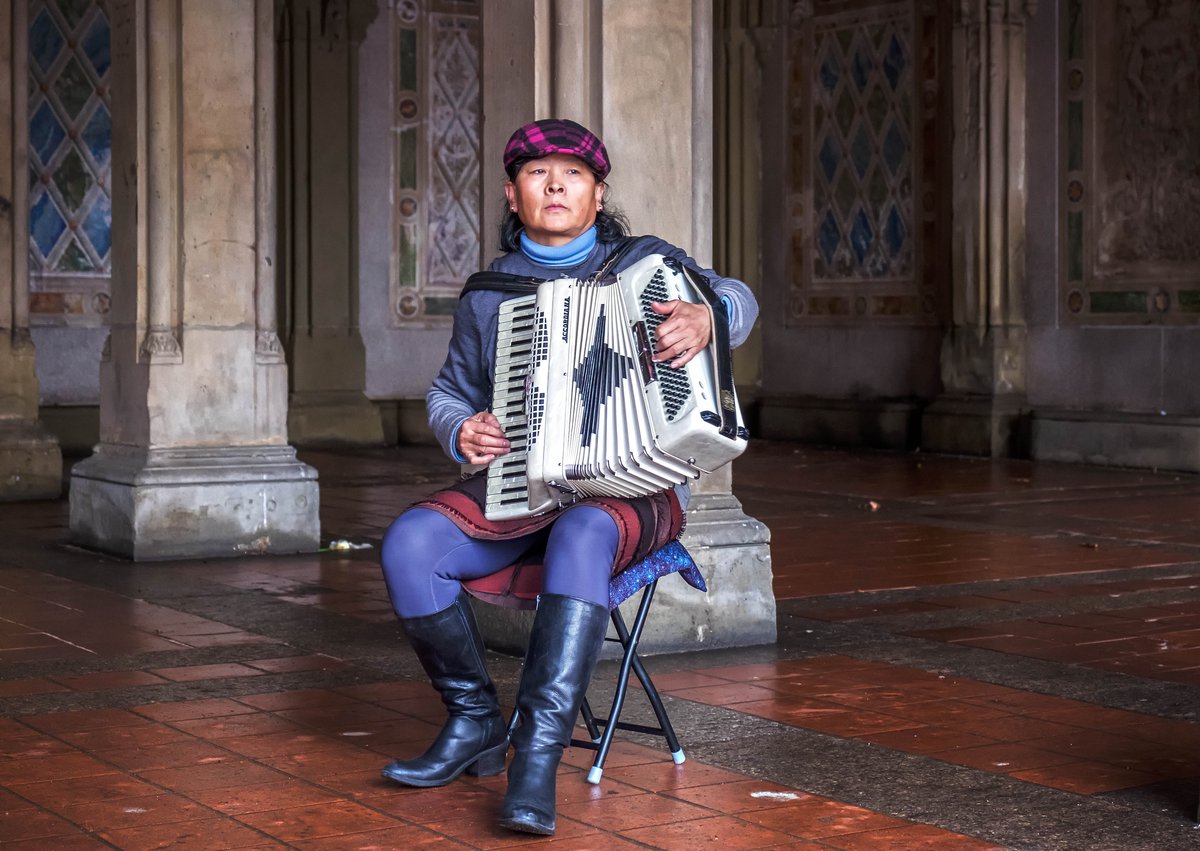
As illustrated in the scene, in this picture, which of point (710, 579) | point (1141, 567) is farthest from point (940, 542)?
point (710, 579)

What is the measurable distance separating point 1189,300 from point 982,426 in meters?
1.95

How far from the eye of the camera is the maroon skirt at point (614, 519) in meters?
4.22

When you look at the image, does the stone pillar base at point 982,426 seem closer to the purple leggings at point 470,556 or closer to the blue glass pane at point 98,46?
the blue glass pane at point 98,46

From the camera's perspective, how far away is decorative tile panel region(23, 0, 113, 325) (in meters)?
14.6

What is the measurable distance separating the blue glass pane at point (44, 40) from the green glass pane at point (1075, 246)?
7.96 metres

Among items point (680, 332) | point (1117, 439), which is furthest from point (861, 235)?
point (680, 332)

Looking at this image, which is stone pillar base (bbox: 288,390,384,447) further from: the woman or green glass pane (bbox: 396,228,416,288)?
the woman

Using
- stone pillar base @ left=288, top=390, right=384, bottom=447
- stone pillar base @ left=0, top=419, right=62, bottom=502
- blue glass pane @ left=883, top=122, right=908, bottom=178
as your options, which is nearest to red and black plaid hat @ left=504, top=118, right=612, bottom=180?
stone pillar base @ left=0, top=419, right=62, bottom=502

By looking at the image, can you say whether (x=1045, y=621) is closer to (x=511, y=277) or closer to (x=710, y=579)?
(x=710, y=579)

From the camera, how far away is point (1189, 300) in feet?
46.2

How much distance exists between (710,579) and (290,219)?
35.5 feet

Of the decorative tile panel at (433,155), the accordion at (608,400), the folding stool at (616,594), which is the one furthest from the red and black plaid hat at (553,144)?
the decorative tile panel at (433,155)

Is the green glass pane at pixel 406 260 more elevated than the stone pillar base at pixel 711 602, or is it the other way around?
the green glass pane at pixel 406 260

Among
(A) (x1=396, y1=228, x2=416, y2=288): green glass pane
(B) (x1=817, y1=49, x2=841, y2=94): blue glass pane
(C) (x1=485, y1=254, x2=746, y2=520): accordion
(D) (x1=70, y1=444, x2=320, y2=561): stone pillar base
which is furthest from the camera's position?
(B) (x1=817, y1=49, x2=841, y2=94): blue glass pane
